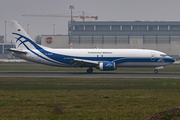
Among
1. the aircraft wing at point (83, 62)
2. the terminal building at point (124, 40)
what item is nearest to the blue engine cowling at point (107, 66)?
the aircraft wing at point (83, 62)

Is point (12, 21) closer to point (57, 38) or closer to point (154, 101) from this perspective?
point (154, 101)

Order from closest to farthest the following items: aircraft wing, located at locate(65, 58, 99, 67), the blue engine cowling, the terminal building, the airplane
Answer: the blue engine cowling < aircraft wing, located at locate(65, 58, 99, 67) < the airplane < the terminal building

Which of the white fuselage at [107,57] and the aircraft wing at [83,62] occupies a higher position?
the white fuselage at [107,57]

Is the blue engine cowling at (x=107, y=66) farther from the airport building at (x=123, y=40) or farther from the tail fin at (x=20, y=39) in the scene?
the airport building at (x=123, y=40)

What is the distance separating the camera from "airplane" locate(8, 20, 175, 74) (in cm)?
4786

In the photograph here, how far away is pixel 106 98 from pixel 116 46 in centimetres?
12159

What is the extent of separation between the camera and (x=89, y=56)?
4856 centimetres

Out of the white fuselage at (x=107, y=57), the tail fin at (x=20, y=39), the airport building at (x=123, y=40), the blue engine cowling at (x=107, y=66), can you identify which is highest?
the airport building at (x=123, y=40)

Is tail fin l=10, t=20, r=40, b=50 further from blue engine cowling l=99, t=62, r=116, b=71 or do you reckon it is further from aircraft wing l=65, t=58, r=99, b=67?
blue engine cowling l=99, t=62, r=116, b=71

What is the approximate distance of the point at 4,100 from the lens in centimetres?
1870

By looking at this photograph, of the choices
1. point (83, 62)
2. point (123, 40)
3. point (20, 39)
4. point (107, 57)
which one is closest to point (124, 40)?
point (123, 40)

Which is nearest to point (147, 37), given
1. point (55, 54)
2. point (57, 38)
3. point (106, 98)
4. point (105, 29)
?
point (105, 29)

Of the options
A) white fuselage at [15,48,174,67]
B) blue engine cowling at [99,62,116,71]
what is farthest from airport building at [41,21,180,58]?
blue engine cowling at [99,62,116,71]

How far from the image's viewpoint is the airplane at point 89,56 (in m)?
47.9
